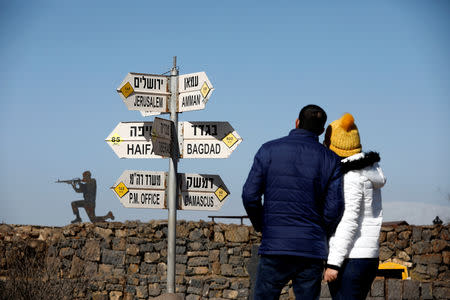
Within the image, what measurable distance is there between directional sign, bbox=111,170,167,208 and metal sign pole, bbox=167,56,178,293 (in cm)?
12

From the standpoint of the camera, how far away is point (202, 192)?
6.30 meters

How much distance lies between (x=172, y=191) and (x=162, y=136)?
610 millimetres

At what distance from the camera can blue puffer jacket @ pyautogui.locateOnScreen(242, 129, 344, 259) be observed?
3.50 meters

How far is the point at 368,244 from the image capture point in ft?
11.7

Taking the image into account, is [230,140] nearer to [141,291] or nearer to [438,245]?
[141,291]

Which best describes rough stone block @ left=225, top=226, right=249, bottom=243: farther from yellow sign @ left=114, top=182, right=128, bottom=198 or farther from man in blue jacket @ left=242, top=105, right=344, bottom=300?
man in blue jacket @ left=242, top=105, right=344, bottom=300

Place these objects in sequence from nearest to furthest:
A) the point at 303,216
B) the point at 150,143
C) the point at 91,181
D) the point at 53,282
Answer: the point at 303,216 → the point at 150,143 → the point at 53,282 → the point at 91,181

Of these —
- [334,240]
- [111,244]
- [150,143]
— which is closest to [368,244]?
[334,240]

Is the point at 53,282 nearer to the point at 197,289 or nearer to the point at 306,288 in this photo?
the point at 197,289

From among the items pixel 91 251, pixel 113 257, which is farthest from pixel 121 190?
pixel 91 251

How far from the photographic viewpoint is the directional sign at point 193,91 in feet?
20.1

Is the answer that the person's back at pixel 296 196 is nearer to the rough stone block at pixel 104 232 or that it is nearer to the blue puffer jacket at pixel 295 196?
the blue puffer jacket at pixel 295 196

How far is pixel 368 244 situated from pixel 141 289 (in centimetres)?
793

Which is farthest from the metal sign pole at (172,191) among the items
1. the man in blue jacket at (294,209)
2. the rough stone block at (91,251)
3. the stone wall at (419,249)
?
the stone wall at (419,249)
